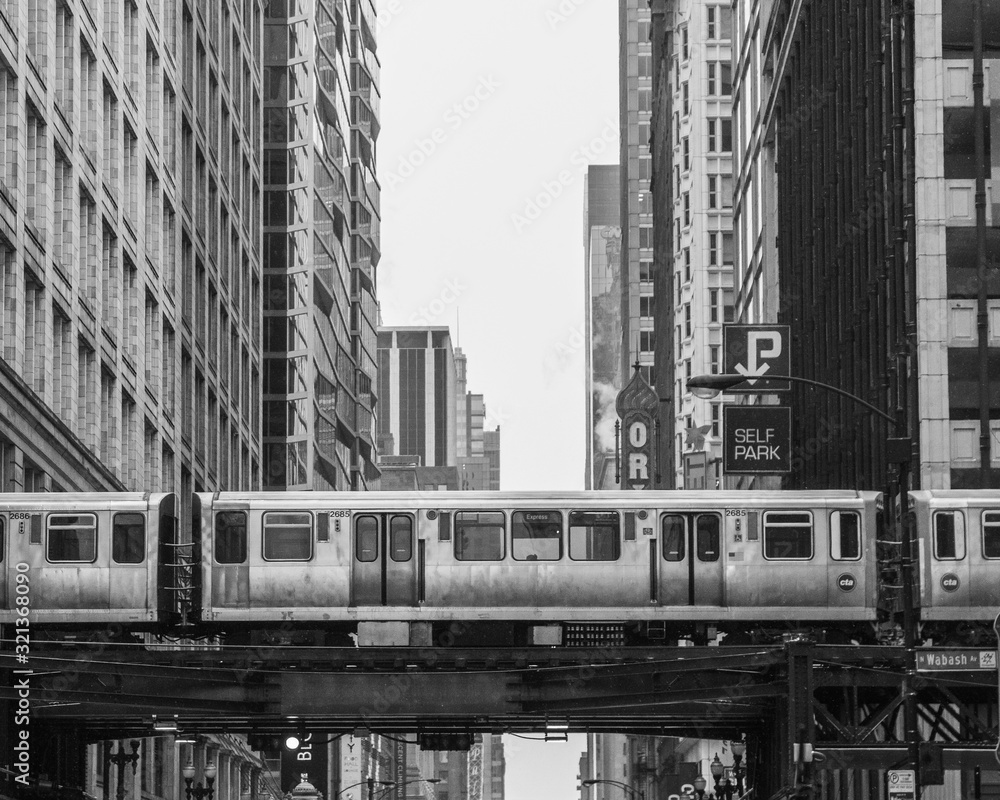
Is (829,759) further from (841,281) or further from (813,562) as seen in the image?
(841,281)

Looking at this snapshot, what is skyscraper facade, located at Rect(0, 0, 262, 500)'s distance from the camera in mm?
44625

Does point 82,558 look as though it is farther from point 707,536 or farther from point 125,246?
point 125,246

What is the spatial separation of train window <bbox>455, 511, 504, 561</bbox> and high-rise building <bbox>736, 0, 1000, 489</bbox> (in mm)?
8250

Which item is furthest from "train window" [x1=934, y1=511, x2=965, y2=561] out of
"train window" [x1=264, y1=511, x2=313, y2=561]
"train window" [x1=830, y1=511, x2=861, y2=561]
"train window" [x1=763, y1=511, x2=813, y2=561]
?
"train window" [x1=264, y1=511, x2=313, y2=561]

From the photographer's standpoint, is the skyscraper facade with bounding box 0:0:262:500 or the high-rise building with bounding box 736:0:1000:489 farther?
the skyscraper facade with bounding box 0:0:262:500

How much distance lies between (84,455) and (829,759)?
27142mm

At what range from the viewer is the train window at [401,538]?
3562cm

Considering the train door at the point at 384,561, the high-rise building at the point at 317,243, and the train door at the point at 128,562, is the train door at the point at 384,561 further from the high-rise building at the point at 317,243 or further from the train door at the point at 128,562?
the high-rise building at the point at 317,243

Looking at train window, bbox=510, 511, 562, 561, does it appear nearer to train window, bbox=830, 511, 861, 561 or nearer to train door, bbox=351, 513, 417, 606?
train door, bbox=351, 513, 417, 606

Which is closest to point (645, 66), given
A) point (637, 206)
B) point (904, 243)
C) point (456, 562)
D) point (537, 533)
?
point (637, 206)

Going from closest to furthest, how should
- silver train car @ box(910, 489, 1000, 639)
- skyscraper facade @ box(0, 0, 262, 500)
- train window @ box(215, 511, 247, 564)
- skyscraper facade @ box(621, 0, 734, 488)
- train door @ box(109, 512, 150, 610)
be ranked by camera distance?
silver train car @ box(910, 489, 1000, 639)
train door @ box(109, 512, 150, 610)
train window @ box(215, 511, 247, 564)
skyscraper facade @ box(0, 0, 262, 500)
skyscraper facade @ box(621, 0, 734, 488)

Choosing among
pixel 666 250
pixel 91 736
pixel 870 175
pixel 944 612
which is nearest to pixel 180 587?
pixel 91 736

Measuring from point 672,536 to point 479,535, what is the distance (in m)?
3.77

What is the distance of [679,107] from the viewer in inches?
5069
